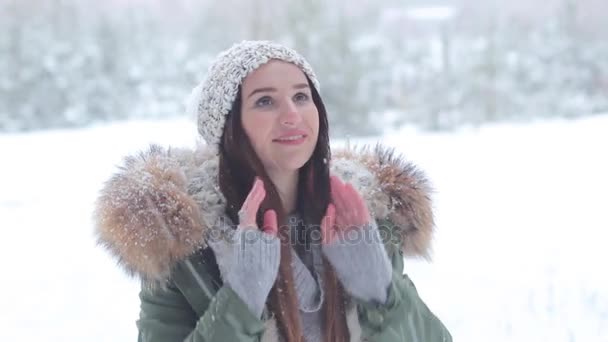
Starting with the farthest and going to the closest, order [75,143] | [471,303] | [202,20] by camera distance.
Answer: 1. [202,20]
2. [75,143]
3. [471,303]

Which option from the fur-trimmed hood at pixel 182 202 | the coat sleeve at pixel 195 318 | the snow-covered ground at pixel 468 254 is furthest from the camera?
the snow-covered ground at pixel 468 254

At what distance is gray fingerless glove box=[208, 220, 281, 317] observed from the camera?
1.05 metres

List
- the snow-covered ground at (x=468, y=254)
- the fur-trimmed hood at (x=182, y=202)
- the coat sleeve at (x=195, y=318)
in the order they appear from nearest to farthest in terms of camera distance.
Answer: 1. the coat sleeve at (x=195, y=318)
2. the fur-trimmed hood at (x=182, y=202)
3. the snow-covered ground at (x=468, y=254)

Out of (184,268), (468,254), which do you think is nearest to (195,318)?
(184,268)

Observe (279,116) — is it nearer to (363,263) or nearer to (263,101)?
(263,101)

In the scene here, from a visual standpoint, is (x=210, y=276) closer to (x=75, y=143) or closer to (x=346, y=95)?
(x=75, y=143)

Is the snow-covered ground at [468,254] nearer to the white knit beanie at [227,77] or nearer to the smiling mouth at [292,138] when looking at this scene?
the white knit beanie at [227,77]

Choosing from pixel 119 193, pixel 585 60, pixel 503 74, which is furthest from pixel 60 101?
pixel 119 193

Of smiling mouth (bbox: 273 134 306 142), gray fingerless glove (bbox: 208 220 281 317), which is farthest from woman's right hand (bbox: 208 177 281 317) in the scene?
smiling mouth (bbox: 273 134 306 142)

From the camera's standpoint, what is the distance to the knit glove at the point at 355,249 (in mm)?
1140

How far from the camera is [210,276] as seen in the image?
3.75 ft

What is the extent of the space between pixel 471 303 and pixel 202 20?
1208cm

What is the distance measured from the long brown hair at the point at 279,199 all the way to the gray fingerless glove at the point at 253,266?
79mm

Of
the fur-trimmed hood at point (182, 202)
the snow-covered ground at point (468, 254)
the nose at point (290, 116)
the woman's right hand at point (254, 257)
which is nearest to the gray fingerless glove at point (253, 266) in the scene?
the woman's right hand at point (254, 257)
